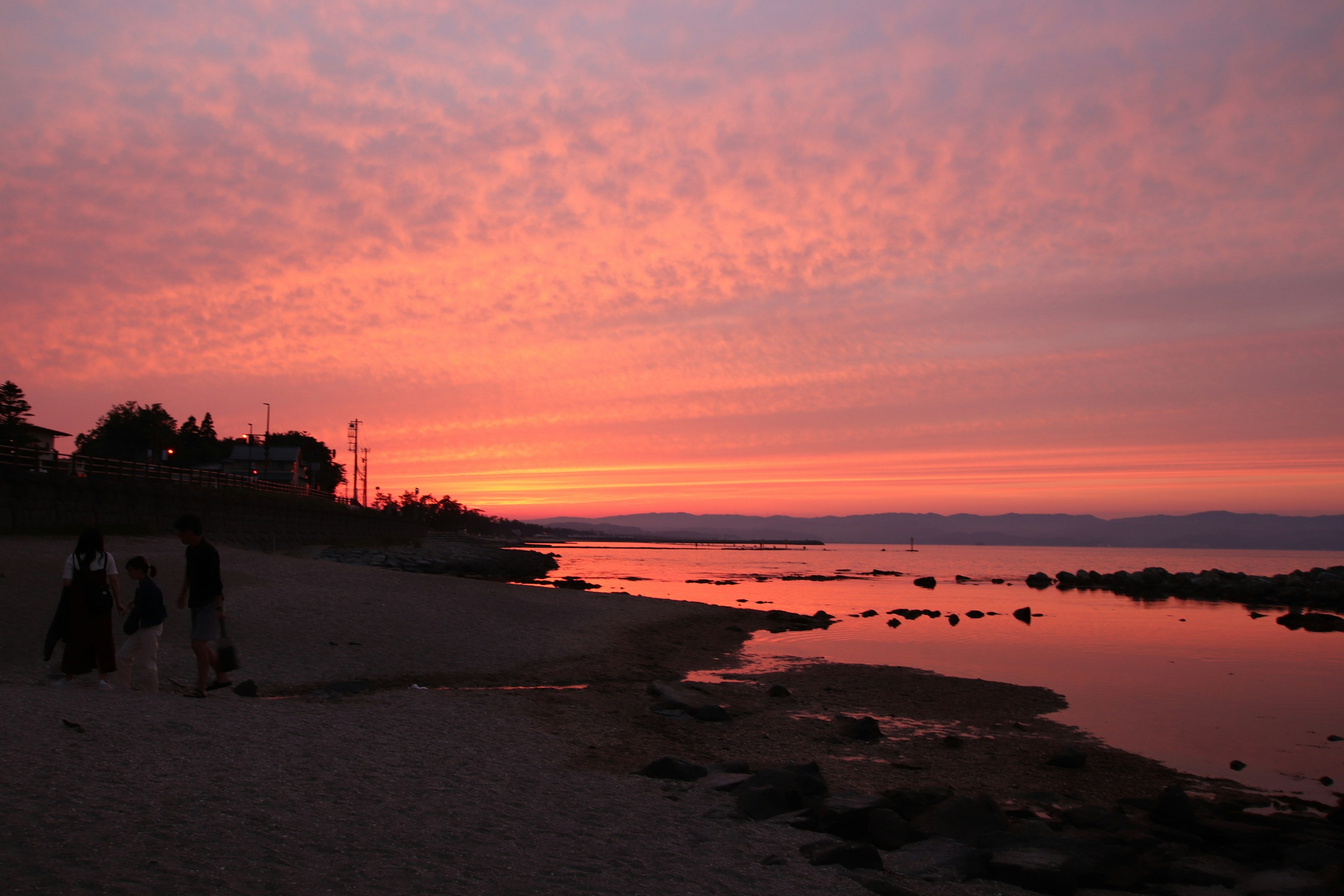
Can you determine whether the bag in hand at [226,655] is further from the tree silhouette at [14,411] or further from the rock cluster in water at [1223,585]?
the tree silhouette at [14,411]

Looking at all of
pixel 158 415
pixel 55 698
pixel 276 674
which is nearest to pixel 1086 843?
pixel 55 698

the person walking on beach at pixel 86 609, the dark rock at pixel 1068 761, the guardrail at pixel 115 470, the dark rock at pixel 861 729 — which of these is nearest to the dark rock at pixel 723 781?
the dark rock at pixel 861 729

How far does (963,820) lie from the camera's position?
8867 mm

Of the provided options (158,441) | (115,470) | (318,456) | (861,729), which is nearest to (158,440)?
(158,441)

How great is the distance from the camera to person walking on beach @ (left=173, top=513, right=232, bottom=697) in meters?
11.0

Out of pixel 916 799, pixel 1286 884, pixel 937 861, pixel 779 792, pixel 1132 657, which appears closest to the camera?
pixel 937 861

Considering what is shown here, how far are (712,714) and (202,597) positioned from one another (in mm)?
8310

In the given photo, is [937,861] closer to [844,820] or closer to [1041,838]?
[844,820]

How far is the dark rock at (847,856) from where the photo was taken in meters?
7.45

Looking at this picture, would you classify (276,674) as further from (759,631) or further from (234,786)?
(759,631)

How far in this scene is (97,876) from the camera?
5.06 metres

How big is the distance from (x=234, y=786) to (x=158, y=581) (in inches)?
684

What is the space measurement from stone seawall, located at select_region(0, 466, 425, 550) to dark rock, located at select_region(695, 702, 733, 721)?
83.2ft

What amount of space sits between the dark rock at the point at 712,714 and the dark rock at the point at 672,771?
160 inches
